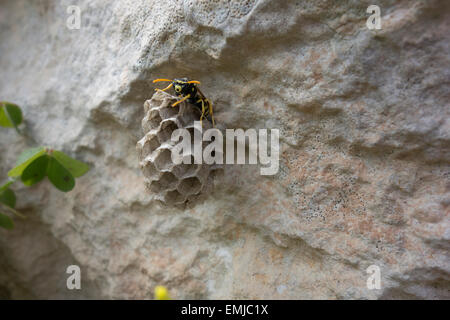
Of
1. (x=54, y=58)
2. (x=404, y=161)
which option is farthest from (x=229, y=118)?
(x=54, y=58)

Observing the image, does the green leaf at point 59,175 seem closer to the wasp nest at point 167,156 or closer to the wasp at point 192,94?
the wasp nest at point 167,156

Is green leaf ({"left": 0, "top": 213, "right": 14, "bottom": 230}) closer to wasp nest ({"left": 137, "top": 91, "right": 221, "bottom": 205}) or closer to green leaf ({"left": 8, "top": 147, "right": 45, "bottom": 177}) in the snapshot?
green leaf ({"left": 8, "top": 147, "right": 45, "bottom": 177})

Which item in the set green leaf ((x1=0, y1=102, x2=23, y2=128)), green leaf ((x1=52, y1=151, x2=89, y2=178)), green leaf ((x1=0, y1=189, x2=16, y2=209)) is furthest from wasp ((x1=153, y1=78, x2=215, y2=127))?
green leaf ((x1=0, y1=189, x2=16, y2=209))

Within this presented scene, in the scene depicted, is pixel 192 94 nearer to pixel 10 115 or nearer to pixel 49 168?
pixel 49 168

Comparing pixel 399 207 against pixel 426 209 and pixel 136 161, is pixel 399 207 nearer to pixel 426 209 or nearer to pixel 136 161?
pixel 426 209

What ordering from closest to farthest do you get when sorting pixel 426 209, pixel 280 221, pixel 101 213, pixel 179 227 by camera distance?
1. pixel 426 209
2. pixel 280 221
3. pixel 179 227
4. pixel 101 213
